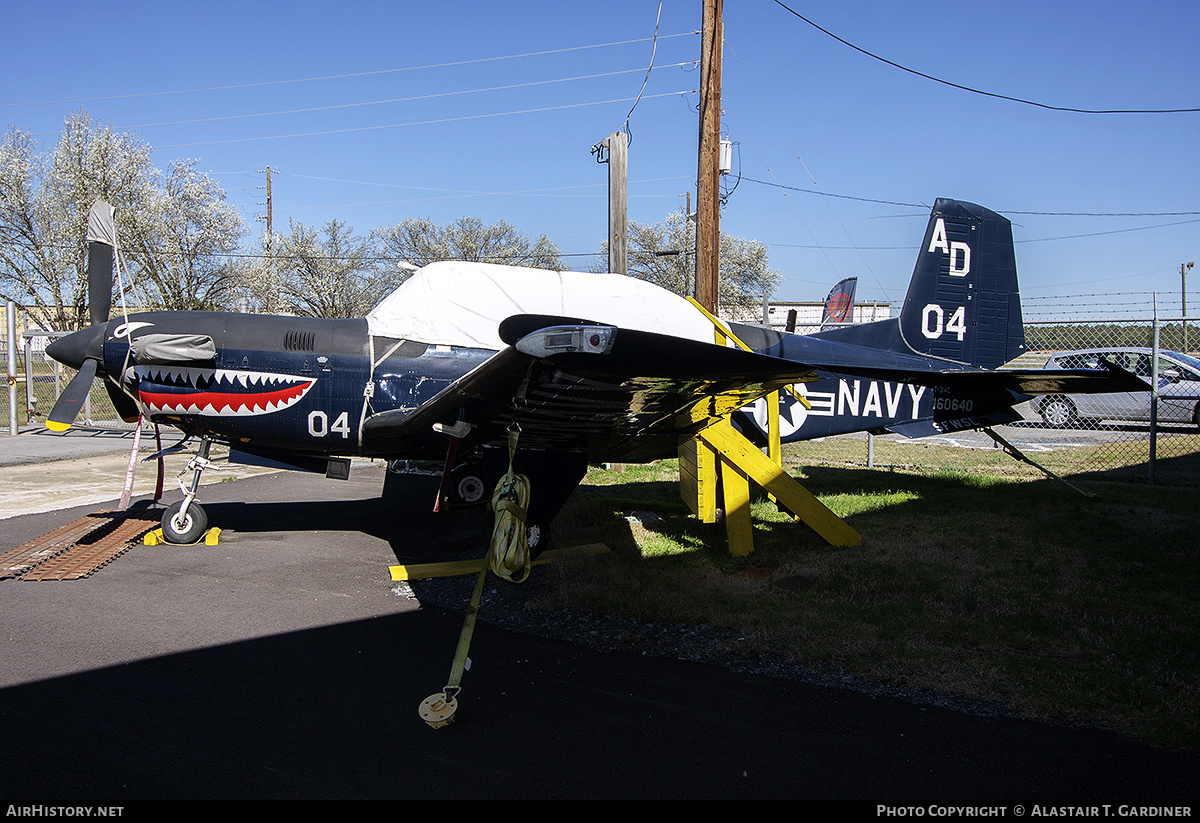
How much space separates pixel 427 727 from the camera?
284 cm

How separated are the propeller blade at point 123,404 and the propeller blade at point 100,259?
0.62 m

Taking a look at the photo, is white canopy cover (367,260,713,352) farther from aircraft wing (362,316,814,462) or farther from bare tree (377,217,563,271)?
bare tree (377,217,563,271)

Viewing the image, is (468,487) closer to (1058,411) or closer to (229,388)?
(229,388)

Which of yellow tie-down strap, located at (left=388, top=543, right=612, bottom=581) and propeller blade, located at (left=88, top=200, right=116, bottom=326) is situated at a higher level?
propeller blade, located at (left=88, top=200, right=116, bottom=326)

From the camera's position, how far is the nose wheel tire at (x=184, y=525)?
19.3ft

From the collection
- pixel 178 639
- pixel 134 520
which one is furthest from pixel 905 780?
pixel 134 520

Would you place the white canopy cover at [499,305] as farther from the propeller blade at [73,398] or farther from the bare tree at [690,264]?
the bare tree at [690,264]

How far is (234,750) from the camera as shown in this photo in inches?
104

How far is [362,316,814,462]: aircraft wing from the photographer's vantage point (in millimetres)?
2289

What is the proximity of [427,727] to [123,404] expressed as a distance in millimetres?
4968

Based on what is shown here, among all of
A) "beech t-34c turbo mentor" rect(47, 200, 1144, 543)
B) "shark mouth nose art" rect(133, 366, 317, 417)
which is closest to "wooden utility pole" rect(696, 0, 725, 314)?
"beech t-34c turbo mentor" rect(47, 200, 1144, 543)

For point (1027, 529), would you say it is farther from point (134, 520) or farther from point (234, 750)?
point (134, 520)

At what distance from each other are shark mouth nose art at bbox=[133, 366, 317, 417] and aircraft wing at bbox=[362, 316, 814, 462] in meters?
1.04

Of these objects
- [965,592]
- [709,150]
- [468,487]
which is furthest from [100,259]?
[965,592]
